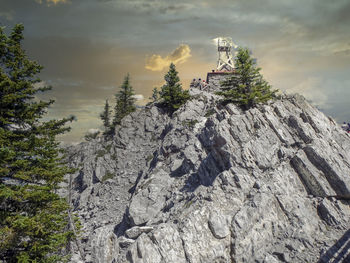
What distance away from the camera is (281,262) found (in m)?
15.1

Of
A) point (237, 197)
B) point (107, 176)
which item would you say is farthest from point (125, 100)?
point (237, 197)

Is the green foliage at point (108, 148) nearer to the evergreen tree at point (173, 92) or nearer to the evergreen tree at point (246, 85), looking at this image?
the evergreen tree at point (173, 92)

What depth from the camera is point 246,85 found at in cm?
2948

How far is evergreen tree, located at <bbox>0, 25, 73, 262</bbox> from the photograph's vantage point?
11219 millimetres

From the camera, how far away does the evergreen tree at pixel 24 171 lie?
442 inches

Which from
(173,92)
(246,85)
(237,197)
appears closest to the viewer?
(237,197)

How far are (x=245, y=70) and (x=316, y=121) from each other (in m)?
11.5

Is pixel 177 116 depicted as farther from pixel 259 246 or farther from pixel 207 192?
pixel 259 246

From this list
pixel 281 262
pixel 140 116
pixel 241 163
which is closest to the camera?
pixel 281 262

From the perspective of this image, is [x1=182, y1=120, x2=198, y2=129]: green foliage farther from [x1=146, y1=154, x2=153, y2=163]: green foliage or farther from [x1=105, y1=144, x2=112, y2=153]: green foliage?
[x1=105, y1=144, x2=112, y2=153]: green foliage

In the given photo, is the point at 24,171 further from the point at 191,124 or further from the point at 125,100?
the point at 125,100

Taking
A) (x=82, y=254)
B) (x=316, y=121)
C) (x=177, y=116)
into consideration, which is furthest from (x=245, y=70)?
(x=82, y=254)

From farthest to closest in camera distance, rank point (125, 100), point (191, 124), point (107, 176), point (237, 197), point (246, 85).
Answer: point (125, 100)
point (107, 176)
point (191, 124)
point (246, 85)
point (237, 197)

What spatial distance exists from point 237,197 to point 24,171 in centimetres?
1701
